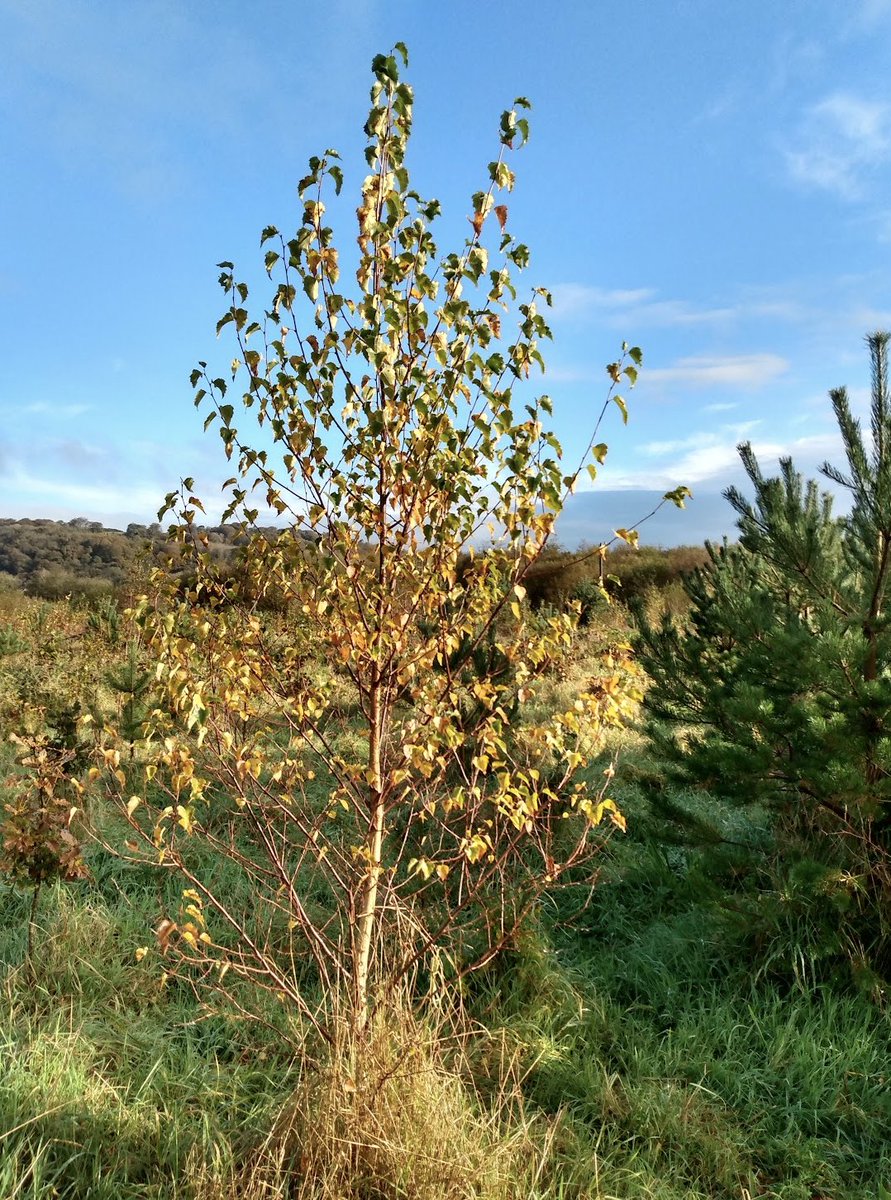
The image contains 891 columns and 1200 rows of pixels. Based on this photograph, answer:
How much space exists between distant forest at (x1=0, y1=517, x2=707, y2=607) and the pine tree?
899 mm

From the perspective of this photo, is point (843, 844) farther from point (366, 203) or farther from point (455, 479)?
point (366, 203)

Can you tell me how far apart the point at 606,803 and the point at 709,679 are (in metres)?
2.62

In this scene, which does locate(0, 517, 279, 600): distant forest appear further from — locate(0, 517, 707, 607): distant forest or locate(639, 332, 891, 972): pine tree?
locate(639, 332, 891, 972): pine tree

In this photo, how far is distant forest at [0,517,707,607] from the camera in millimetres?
16483

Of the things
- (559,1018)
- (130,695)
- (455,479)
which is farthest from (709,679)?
(130,695)

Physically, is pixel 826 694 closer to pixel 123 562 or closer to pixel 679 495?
pixel 679 495

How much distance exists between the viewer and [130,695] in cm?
755

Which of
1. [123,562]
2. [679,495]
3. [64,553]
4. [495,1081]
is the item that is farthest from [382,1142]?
[64,553]

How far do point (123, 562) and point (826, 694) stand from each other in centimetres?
1497

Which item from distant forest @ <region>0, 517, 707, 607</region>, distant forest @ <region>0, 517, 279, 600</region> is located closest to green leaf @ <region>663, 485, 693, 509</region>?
distant forest @ <region>0, 517, 707, 607</region>

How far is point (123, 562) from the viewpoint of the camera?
54.6ft

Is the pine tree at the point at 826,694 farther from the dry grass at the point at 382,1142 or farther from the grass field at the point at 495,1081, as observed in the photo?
the dry grass at the point at 382,1142

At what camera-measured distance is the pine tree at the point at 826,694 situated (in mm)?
4023

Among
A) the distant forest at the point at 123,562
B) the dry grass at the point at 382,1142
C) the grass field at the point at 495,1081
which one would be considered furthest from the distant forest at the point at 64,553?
the dry grass at the point at 382,1142
